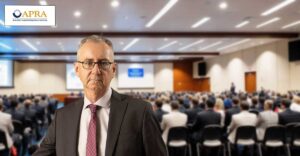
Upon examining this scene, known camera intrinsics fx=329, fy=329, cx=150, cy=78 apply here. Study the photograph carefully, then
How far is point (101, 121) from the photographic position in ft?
4.13

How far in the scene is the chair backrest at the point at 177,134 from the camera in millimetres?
5348

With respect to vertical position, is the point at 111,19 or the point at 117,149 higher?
the point at 111,19

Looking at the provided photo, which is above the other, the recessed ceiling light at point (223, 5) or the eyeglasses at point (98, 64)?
the recessed ceiling light at point (223, 5)

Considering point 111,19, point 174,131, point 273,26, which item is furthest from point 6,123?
point 273,26

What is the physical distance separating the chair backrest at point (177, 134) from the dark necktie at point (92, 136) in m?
4.16

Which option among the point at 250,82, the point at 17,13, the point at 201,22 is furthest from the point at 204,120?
the point at 250,82

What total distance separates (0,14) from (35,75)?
2076cm

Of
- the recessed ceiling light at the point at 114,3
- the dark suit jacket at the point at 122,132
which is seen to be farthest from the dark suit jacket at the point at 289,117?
the recessed ceiling light at the point at 114,3

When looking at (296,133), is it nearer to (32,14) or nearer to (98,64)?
(32,14)

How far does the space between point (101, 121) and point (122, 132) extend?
106 mm

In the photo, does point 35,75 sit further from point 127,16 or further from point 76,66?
point 76,66

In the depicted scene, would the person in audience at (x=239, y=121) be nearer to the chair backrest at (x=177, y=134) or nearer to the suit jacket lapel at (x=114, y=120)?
the chair backrest at (x=177, y=134)

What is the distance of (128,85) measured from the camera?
99.0 ft

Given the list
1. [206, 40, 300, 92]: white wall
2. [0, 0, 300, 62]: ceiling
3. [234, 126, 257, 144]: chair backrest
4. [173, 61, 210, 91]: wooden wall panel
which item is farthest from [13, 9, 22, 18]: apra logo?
[173, 61, 210, 91]: wooden wall panel
